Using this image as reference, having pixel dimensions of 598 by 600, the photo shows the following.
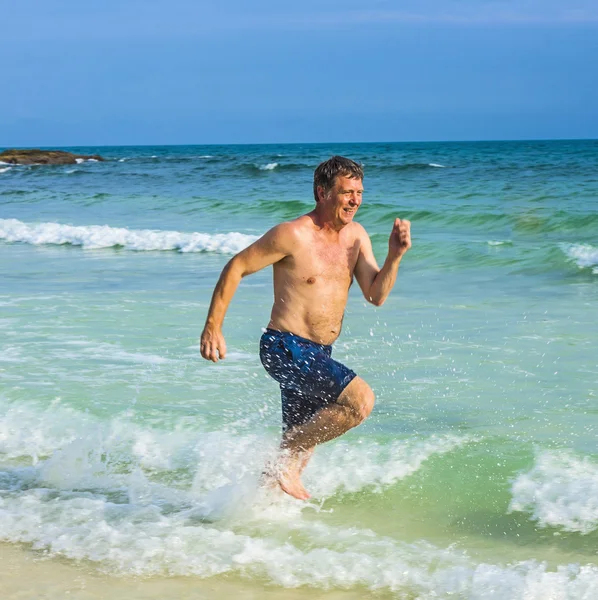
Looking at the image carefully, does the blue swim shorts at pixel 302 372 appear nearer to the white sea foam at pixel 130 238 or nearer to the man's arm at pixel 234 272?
the man's arm at pixel 234 272

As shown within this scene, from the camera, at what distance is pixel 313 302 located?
4.45 metres

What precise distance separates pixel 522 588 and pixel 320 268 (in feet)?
5.60

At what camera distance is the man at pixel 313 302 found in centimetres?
424

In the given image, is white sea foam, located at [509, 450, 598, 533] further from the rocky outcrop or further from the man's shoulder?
the rocky outcrop

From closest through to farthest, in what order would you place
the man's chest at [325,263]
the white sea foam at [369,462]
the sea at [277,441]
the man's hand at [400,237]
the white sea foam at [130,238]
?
the sea at [277,441]
the man's hand at [400,237]
the man's chest at [325,263]
the white sea foam at [369,462]
the white sea foam at [130,238]

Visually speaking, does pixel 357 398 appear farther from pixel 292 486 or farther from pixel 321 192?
pixel 321 192

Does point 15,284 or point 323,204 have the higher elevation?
point 323,204

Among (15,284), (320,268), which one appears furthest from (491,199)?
(320,268)

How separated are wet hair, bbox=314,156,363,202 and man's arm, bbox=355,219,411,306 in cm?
30

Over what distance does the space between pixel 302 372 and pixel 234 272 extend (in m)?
0.56

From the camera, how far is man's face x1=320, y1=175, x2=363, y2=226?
430 centimetres

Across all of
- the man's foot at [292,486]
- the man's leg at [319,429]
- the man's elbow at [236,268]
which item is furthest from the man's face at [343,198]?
the man's foot at [292,486]

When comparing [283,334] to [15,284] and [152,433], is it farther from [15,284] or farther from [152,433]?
[15,284]

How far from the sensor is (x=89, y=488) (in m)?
4.95
